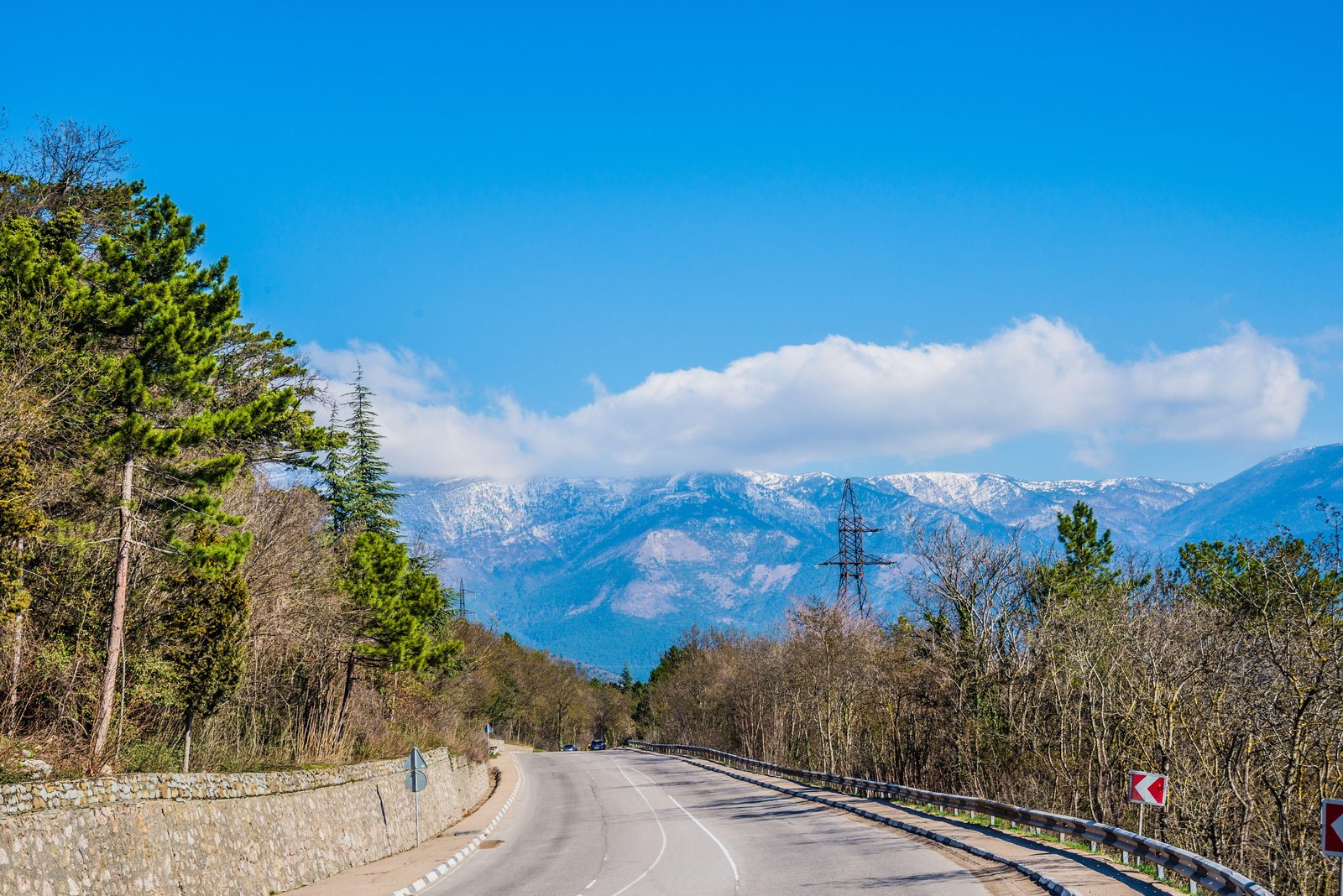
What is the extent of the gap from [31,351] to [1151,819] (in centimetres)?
3040

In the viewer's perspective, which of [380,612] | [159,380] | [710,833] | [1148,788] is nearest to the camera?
[1148,788]

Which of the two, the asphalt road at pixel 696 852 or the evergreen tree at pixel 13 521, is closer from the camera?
the evergreen tree at pixel 13 521

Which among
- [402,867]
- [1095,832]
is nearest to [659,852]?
[402,867]

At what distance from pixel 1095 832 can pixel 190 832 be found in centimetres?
1718

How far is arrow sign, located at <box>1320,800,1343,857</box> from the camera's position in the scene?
11633mm

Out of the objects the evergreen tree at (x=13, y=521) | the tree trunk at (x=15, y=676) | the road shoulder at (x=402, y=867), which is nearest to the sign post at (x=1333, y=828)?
the road shoulder at (x=402, y=867)

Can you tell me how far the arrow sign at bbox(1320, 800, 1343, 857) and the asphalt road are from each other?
6014mm

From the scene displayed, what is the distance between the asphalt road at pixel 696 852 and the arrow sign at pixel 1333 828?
601 cm

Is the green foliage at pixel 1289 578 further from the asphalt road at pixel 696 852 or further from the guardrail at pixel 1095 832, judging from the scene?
the asphalt road at pixel 696 852

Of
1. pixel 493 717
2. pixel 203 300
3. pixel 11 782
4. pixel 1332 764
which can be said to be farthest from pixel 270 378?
pixel 493 717

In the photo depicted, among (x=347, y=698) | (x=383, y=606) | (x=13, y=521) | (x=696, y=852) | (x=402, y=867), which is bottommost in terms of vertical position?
(x=402, y=867)

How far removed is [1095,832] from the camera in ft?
64.5

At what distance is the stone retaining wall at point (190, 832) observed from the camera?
13.9 meters

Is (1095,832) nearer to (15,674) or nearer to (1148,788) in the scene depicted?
(1148,788)
